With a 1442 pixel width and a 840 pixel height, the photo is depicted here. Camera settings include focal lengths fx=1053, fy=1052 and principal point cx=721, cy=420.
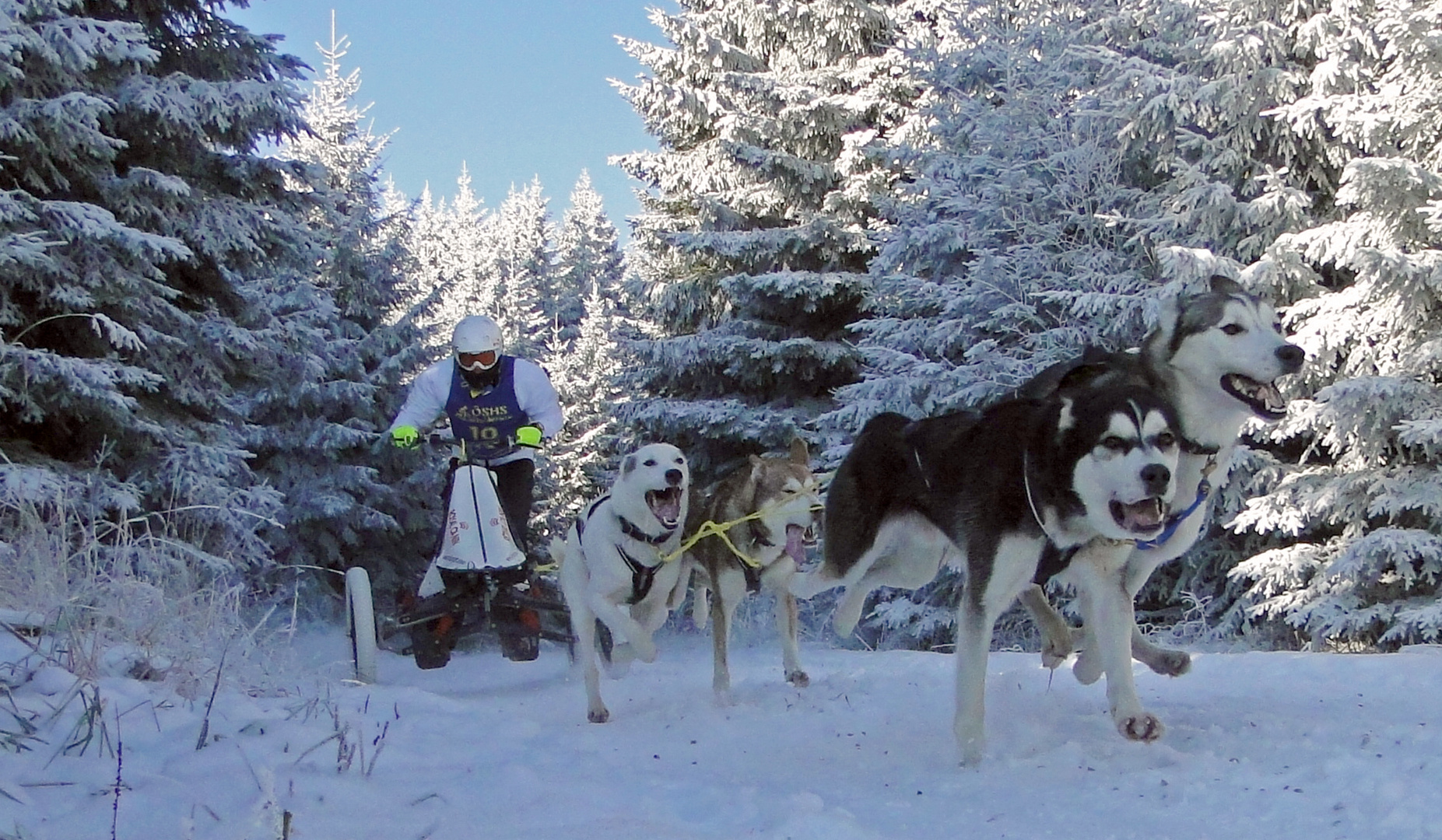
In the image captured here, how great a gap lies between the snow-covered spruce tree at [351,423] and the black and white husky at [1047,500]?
9.38m

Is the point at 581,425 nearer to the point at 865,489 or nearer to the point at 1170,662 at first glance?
the point at 865,489

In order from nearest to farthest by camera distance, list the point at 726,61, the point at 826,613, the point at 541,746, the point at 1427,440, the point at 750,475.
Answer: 1. the point at 541,746
2. the point at 750,475
3. the point at 1427,440
4. the point at 826,613
5. the point at 726,61

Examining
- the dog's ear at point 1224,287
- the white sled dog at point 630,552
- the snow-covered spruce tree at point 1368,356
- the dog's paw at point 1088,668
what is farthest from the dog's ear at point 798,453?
the snow-covered spruce tree at point 1368,356

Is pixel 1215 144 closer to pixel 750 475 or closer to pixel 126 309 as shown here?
A: pixel 750 475

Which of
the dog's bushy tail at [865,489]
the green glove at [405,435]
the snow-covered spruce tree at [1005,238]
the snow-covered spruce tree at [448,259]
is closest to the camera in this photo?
the dog's bushy tail at [865,489]

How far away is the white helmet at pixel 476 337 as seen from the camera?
22.4 ft

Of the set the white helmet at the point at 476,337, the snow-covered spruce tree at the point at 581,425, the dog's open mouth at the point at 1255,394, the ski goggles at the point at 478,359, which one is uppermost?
the snow-covered spruce tree at the point at 581,425

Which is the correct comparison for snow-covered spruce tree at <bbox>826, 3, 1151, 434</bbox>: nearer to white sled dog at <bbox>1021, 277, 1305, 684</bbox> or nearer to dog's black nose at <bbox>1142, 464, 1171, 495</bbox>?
white sled dog at <bbox>1021, 277, 1305, 684</bbox>

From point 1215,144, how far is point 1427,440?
306cm

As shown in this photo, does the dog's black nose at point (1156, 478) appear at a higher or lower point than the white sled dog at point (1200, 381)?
lower

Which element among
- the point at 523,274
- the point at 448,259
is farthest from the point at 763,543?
the point at 448,259

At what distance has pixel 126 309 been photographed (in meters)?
8.71

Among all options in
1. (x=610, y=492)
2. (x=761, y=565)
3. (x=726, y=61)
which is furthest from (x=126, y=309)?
(x=726, y=61)

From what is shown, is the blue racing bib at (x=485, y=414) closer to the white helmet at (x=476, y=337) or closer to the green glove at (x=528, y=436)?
the white helmet at (x=476, y=337)
